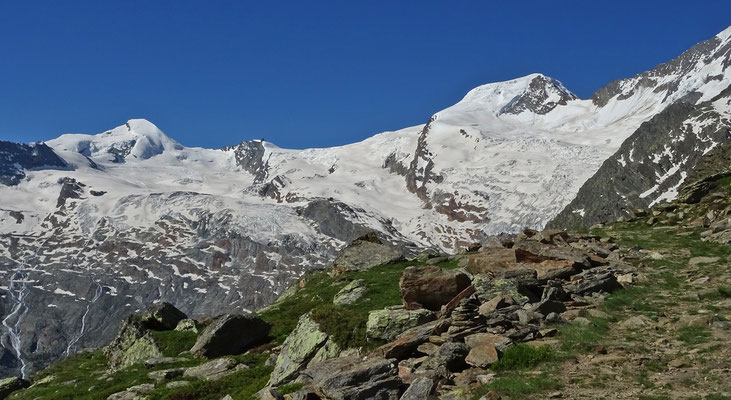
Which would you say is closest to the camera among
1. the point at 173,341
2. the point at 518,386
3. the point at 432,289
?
the point at 518,386

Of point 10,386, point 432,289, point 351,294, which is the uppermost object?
point 432,289

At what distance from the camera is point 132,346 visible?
39.3 m

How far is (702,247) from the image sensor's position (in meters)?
32.3

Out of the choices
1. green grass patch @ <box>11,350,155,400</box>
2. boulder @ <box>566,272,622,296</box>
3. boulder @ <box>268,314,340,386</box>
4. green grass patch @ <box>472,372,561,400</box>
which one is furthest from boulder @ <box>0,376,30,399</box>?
boulder @ <box>566,272,622,296</box>

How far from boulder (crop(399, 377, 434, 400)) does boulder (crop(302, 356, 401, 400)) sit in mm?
462

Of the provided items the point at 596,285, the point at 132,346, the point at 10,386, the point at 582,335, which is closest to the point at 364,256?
the point at 132,346

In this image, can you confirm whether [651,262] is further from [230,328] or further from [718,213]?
[230,328]

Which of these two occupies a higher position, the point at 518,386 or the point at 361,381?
the point at 361,381

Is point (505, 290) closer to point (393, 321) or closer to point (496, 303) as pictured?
point (496, 303)

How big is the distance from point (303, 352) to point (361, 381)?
17.6 feet

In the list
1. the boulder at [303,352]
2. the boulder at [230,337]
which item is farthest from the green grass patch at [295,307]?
the boulder at [303,352]

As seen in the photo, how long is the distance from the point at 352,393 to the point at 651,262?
67.6ft

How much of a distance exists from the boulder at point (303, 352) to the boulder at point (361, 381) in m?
2.87

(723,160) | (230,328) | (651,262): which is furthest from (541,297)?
(723,160)
